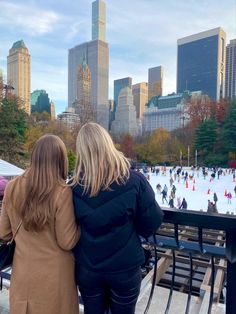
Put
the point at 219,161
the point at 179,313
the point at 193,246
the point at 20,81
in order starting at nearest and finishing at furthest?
the point at 193,246 → the point at 179,313 → the point at 219,161 → the point at 20,81

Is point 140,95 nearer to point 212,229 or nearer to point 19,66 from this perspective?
point 19,66

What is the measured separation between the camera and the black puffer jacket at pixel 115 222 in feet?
4.77

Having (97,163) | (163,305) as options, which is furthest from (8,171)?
(97,163)

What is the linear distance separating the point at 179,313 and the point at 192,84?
16207 cm

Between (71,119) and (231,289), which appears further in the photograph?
(71,119)

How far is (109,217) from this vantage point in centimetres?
144

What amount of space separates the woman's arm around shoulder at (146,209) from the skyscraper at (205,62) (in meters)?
145

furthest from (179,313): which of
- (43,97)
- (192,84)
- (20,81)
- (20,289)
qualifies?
(192,84)

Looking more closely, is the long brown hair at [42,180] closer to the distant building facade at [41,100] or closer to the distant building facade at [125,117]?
the distant building facade at [125,117]

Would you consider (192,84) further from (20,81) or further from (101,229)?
(101,229)

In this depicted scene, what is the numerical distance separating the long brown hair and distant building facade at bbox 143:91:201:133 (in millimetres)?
105991

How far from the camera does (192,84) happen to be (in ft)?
509

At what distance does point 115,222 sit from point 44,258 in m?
0.43

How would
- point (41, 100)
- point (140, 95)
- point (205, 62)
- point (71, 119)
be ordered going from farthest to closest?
point (140, 95) < point (205, 62) < point (41, 100) < point (71, 119)
